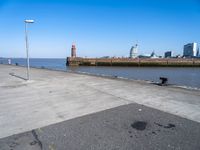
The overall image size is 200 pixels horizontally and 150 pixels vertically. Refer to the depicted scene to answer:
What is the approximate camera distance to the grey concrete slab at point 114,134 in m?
3.30

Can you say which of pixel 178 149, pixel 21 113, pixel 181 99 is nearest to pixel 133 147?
pixel 178 149

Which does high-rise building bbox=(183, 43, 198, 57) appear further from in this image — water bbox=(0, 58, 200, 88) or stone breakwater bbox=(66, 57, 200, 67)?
water bbox=(0, 58, 200, 88)

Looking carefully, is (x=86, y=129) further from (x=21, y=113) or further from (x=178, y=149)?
(x=21, y=113)

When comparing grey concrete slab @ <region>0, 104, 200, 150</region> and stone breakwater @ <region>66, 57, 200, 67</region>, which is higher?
stone breakwater @ <region>66, 57, 200, 67</region>

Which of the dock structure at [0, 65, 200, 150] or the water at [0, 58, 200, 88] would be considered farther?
the water at [0, 58, 200, 88]

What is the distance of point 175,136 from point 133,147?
43.1 inches

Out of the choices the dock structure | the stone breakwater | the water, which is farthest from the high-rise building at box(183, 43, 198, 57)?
the dock structure

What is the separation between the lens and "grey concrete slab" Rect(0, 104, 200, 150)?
3297 millimetres

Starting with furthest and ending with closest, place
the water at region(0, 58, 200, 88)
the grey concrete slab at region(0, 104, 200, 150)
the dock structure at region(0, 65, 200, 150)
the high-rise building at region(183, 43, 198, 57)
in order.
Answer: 1. the high-rise building at region(183, 43, 198, 57)
2. the water at region(0, 58, 200, 88)
3. the dock structure at region(0, 65, 200, 150)
4. the grey concrete slab at region(0, 104, 200, 150)

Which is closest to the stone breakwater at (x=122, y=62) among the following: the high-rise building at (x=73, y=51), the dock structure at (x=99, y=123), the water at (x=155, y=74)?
the high-rise building at (x=73, y=51)

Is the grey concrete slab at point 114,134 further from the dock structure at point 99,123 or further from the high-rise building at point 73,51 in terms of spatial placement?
the high-rise building at point 73,51

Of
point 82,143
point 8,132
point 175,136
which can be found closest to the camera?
point 82,143

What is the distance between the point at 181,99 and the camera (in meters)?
6.80

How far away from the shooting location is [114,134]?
377 centimetres
